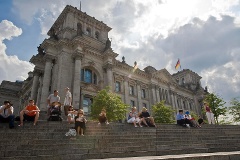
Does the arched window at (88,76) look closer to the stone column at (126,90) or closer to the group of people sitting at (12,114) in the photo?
the stone column at (126,90)

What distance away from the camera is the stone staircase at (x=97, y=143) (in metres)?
7.94

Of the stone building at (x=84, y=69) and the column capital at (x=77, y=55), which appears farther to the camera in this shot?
the column capital at (x=77, y=55)

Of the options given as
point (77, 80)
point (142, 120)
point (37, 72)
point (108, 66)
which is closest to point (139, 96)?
point (108, 66)

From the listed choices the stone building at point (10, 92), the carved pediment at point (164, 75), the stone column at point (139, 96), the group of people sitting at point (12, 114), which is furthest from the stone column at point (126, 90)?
the stone building at point (10, 92)

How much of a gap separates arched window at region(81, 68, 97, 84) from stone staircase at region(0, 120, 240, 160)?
2000cm

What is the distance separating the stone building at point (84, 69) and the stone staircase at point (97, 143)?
1674cm

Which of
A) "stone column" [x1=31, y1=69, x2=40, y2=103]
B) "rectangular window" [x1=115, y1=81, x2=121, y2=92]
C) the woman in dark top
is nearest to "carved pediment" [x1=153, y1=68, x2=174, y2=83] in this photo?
"rectangular window" [x1=115, y1=81, x2=121, y2=92]

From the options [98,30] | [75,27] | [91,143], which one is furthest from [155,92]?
[91,143]

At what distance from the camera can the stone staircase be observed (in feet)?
26.0

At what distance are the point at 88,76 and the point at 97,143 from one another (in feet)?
79.4

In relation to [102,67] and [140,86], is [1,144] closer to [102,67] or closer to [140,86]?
[102,67]

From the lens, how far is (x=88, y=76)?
32.8 m

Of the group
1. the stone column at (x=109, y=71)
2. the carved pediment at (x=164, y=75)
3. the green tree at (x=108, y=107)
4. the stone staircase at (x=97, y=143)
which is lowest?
the stone staircase at (x=97, y=143)

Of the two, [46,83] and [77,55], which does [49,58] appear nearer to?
[46,83]
